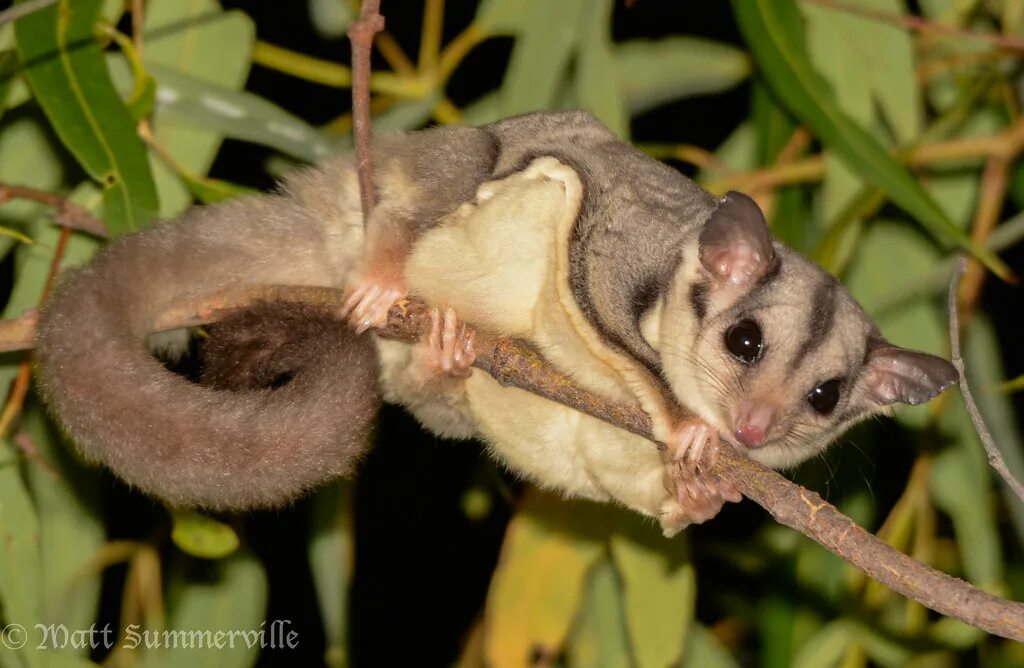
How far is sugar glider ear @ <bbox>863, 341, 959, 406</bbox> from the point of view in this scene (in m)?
3.14

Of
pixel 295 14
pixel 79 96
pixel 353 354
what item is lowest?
pixel 295 14

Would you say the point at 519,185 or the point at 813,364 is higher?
the point at 519,185

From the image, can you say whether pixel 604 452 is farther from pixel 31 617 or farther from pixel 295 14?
pixel 295 14

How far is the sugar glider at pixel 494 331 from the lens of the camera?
2854 mm

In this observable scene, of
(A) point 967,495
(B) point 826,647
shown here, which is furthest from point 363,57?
(A) point 967,495

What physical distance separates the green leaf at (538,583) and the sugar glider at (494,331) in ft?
1.62

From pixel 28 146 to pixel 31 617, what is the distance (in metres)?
1.52

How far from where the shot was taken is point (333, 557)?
13.2ft

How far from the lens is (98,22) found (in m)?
3.50

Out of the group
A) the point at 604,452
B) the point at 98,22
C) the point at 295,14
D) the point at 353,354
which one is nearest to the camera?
the point at 353,354

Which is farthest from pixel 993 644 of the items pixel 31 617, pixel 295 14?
pixel 295 14

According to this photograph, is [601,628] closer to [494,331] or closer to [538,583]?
[538,583]

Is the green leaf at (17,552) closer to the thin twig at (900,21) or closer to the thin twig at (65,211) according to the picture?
the thin twig at (65,211)

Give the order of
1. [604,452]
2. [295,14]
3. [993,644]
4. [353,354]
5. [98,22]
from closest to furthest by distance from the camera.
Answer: [353,354]
[604,452]
[98,22]
[993,644]
[295,14]
